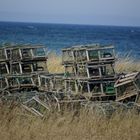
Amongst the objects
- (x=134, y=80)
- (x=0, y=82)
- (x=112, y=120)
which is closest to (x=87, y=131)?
(x=112, y=120)

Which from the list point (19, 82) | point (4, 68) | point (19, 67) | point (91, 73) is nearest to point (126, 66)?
point (91, 73)

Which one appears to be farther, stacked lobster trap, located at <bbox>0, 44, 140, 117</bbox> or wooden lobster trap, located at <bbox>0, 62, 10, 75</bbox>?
wooden lobster trap, located at <bbox>0, 62, 10, 75</bbox>

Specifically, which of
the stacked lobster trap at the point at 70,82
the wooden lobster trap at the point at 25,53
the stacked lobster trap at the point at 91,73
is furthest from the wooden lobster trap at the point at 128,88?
the wooden lobster trap at the point at 25,53

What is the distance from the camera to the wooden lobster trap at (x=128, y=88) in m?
8.68

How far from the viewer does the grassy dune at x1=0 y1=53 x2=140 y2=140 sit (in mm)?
7227

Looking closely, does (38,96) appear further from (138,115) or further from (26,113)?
(138,115)

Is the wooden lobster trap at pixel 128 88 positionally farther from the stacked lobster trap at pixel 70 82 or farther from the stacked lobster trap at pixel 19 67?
the stacked lobster trap at pixel 19 67

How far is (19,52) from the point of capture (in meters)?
9.84

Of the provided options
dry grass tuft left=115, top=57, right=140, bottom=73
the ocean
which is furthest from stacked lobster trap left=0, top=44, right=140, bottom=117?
the ocean

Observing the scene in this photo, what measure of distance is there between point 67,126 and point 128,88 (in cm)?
192

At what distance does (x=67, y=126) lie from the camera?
25.1 ft

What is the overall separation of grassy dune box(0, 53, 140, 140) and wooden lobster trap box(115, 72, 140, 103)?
728 mm

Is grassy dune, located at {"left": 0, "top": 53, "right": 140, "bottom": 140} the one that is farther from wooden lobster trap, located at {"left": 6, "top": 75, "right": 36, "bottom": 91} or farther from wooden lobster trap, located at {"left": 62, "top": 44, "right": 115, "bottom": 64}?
wooden lobster trap, located at {"left": 62, "top": 44, "right": 115, "bottom": 64}

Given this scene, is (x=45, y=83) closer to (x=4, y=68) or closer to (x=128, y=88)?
(x=4, y=68)
